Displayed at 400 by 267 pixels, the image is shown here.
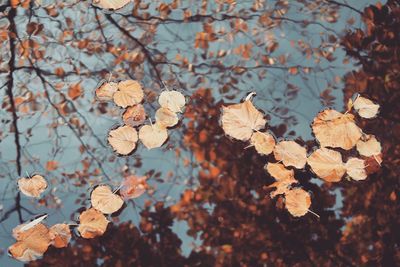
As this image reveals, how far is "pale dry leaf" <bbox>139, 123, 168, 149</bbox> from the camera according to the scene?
2.25 metres

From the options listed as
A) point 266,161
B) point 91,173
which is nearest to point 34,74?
point 91,173

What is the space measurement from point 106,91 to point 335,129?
126 centimetres

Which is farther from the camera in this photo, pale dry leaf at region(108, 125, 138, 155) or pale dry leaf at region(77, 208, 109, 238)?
pale dry leaf at region(108, 125, 138, 155)

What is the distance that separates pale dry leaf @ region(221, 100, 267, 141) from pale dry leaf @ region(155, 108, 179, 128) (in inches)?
10.5

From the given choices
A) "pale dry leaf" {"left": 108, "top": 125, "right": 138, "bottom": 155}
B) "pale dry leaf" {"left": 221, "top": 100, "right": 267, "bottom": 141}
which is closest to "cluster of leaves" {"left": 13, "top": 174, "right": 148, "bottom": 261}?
"pale dry leaf" {"left": 108, "top": 125, "right": 138, "bottom": 155}

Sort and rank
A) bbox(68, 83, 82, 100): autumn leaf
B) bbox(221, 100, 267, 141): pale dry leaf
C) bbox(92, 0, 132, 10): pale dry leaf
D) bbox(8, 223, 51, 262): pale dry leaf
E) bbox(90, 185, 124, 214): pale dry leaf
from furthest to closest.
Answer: bbox(92, 0, 132, 10): pale dry leaf
bbox(68, 83, 82, 100): autumn leaf
bbox(221, 100, 267, 141): pale dry leaf
bbox(90, 185, 124, 214): pale dry leaf
bbox(8, 223, 51, 262): pale dry leaf

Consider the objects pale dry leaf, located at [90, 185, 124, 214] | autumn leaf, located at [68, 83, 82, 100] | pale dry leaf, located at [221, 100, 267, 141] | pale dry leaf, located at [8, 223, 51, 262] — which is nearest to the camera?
pale dry leaf, located at [8, 223, 51, 262]

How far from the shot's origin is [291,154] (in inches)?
87.7

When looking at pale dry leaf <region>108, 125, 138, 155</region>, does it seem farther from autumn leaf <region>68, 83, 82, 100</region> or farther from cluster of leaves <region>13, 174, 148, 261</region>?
autumn leaf <region>68, 83, 82, 100</region>

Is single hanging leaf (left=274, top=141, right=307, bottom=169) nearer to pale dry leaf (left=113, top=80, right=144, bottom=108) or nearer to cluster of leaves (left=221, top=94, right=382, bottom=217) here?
cluster of leaves (left=221, top=94, right=382, bottom=217)

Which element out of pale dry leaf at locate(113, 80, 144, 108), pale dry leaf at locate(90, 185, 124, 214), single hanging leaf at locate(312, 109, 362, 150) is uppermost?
pale dry leaf at locate(113, 80, 144, 108)

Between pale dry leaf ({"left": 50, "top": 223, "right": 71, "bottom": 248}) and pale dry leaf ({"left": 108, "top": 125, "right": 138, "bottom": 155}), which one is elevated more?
pale dry leaf ({"left": 108, "top": 125, "right": 138, "bottom": 155})

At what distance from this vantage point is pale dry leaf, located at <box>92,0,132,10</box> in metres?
2.56

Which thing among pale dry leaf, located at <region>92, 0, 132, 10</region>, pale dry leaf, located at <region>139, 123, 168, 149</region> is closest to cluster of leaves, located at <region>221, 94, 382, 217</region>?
pale dry leaf, located at <region>139, 123, 168, 149</region>
